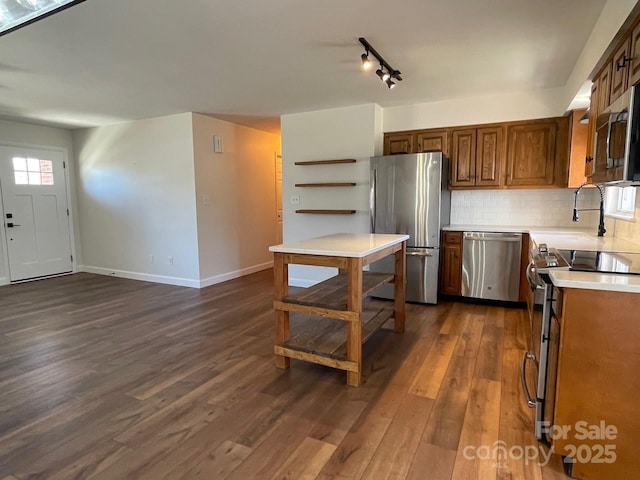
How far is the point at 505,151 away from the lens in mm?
4109

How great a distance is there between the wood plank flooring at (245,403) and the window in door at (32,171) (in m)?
2.74


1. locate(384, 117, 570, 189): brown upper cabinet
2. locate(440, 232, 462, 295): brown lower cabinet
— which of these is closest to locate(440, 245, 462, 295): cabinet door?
locate(440, 232, 462, 295): brown lower cabinet

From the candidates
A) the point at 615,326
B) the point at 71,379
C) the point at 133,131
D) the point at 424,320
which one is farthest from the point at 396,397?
the point at 133,131

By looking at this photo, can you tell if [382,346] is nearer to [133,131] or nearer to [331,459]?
[331,459]

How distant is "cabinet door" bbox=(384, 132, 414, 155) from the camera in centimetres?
457

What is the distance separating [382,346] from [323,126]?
9.70 feet

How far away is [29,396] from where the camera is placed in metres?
2.31

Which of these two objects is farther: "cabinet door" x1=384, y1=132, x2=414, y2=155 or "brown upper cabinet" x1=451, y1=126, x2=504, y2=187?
"cabinet door" x1=384, y1=132, x2=414, y2=155

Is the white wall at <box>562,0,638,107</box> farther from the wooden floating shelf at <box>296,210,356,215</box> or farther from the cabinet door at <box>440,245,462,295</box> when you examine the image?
the wooden floating shelf at <box>296,210,356,215</box>

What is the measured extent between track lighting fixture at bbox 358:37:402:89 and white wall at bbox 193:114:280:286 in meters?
2.82

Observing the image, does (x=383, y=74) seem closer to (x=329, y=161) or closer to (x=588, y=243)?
(x=329, y=161)

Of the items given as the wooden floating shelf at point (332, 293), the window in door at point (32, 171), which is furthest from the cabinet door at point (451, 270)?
the window in door at point (32, 171)

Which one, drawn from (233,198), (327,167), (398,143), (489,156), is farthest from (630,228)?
(233,198)

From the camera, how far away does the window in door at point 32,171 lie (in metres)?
5.46
